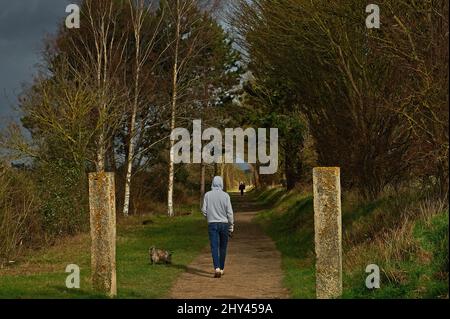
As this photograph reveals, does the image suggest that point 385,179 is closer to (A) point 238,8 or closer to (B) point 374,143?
(B) point 374,143

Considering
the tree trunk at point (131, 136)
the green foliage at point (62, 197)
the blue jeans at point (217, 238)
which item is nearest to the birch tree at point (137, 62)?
the tree trunk at point (131, 136)

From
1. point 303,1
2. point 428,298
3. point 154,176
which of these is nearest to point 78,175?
point 303,1

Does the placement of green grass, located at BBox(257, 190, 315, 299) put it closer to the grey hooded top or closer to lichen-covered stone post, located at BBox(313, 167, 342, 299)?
lichen-covered stone post, located at BBox(313, 167, 342, 299)

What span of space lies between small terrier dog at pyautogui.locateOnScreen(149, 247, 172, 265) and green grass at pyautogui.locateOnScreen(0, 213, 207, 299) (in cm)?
19

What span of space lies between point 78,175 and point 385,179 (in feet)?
36.3

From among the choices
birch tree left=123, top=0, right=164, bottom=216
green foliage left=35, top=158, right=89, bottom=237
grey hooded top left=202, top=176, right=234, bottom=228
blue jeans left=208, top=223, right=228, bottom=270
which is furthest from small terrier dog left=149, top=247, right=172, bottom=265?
birch tree left=123, top=0, right=164, bottom=216

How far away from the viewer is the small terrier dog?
16188mm

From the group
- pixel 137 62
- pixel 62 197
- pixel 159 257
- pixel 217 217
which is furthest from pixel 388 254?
pixel 137 62

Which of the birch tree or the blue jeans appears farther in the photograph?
the birch tree

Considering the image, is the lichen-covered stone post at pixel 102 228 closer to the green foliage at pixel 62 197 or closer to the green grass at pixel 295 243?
the green grass at pixel 295 243

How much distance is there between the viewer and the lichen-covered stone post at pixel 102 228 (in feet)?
35.5

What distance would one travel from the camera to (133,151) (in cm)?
3491

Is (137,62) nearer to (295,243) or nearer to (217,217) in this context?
(295,243)
